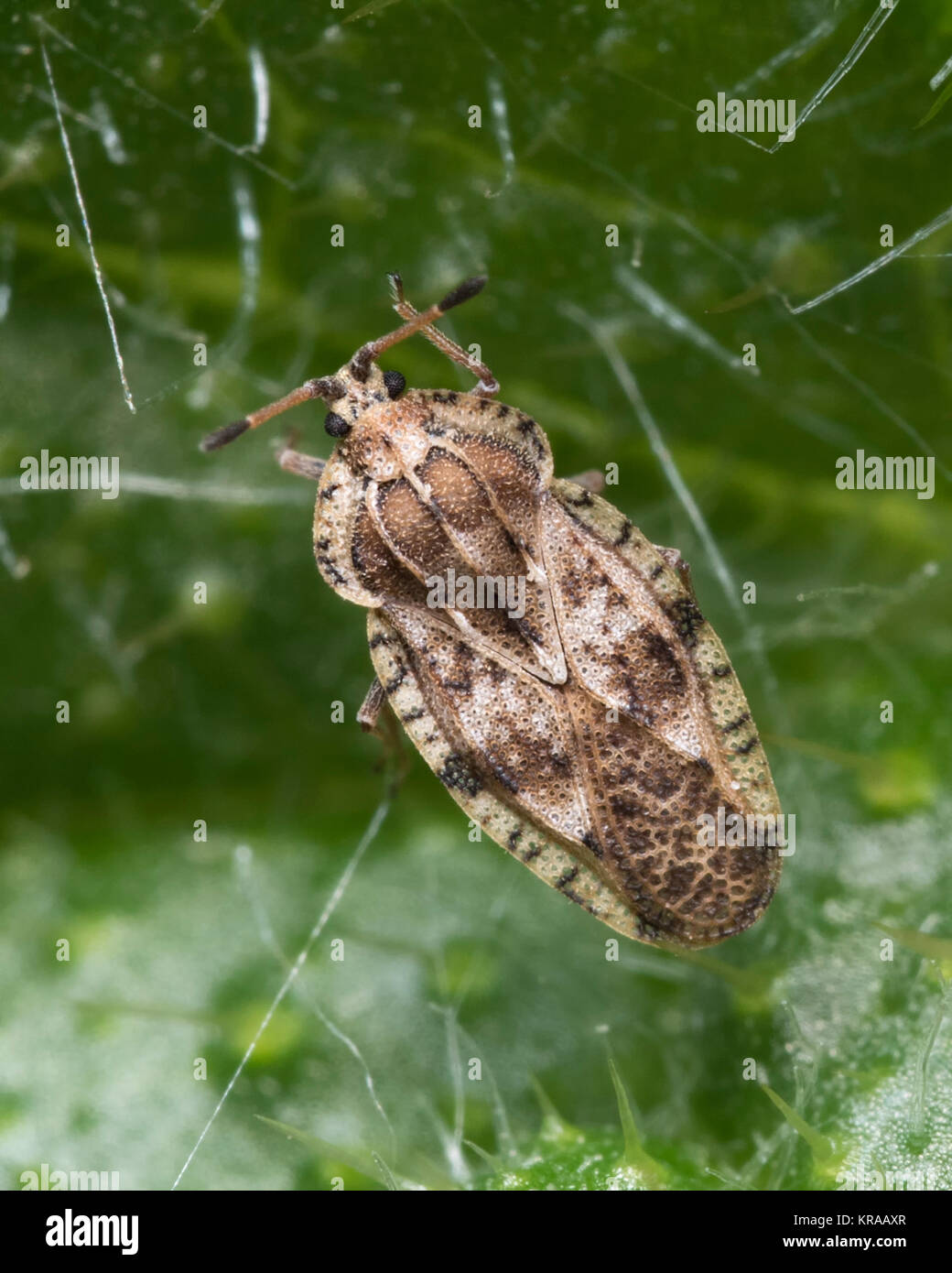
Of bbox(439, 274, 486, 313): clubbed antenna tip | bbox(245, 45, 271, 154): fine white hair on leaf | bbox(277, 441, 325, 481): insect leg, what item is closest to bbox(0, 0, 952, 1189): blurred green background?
bbox(245, 45, 271, 154): fine white hair on leaf

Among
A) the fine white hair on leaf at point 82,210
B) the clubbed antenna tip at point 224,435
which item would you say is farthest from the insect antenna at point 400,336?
the fine white hair on leaf at point 82,210

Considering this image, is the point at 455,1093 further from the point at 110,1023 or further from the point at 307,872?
the point at 110,1023

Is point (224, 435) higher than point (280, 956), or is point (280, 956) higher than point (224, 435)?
point (224, 435)

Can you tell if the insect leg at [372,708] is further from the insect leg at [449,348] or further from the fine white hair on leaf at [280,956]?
the insect leg at [449,348]

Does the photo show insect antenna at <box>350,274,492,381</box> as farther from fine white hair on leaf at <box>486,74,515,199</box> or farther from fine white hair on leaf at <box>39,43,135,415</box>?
fine white hair on leaf at <box>39,43,135,415</box>

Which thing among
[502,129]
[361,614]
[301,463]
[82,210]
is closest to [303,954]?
[361,614]

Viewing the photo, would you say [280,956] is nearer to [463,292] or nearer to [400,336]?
[400,336]
